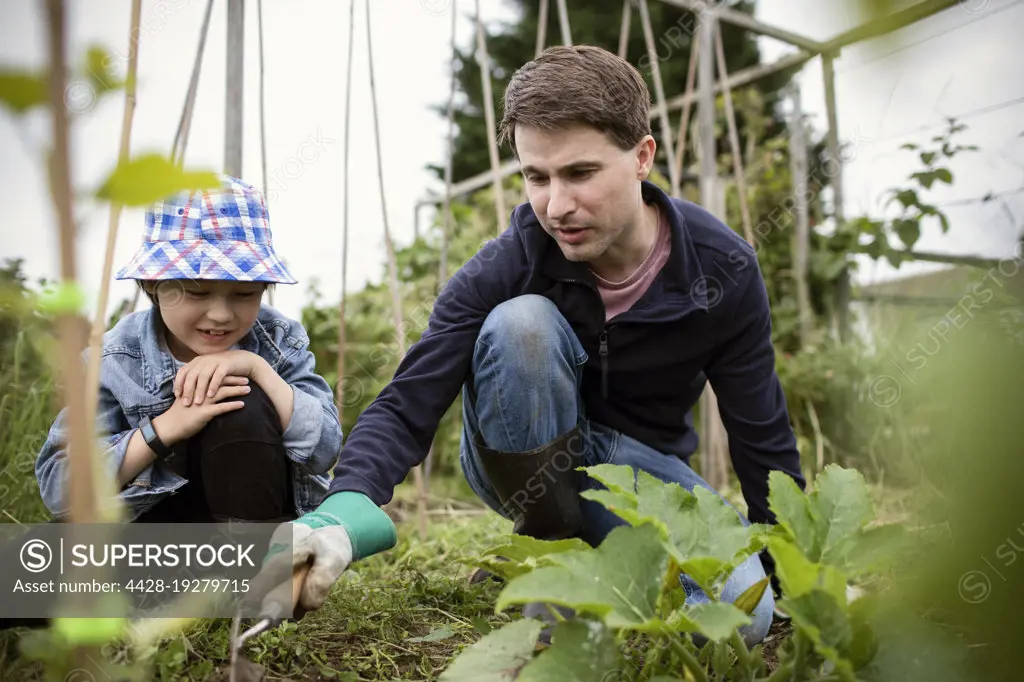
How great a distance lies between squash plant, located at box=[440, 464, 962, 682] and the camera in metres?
0.81

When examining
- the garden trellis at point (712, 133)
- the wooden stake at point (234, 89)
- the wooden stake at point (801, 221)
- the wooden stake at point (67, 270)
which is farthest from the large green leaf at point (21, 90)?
the wooden stake at point (801, 221)

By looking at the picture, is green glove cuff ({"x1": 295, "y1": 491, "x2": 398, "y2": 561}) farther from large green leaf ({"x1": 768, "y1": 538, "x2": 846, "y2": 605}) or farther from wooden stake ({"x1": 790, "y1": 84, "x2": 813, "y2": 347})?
wooden stake ({"x1": 790, "y1": 84, "x2": 813, "y2": 347})

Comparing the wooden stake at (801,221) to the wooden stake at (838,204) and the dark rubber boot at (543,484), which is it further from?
the dark rubber boot at (543,484)

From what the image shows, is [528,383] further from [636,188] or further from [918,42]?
[918,42]

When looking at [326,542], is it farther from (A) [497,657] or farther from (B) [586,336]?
(B) [586,336]

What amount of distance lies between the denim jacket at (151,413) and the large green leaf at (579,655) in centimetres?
69

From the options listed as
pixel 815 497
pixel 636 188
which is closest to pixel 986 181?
pixel 815 497

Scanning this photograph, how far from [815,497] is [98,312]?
83 centimetres

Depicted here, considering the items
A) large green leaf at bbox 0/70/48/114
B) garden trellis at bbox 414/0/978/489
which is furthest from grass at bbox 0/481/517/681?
garden trellis at bbox 414/0/978/489

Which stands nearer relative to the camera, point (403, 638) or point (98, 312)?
point (98, 312)

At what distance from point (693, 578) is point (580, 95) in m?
0.89

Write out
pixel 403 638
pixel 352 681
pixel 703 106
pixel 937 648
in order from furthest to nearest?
pixel 703 106
pixel 403 638
pixel 352 681
pixel 937 648

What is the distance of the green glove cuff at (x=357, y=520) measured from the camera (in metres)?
1.07

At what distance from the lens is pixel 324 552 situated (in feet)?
3.25
